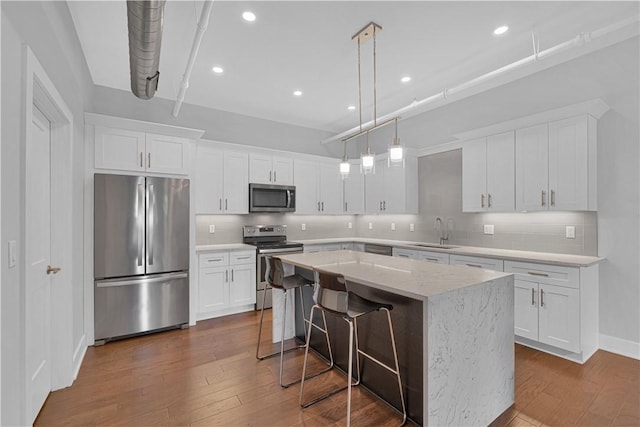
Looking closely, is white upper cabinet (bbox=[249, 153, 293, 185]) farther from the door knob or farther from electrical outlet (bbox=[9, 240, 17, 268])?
electrical outlet (bbox=[9, 240, 17, 268])

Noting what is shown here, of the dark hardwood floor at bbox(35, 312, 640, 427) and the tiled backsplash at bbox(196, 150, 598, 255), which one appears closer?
the dark hardwood floor at bbox(35, 312, 640, 427)

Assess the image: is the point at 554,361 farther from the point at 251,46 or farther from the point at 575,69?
the point at 251,46

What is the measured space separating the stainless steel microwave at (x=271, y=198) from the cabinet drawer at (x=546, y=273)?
317 centimetres

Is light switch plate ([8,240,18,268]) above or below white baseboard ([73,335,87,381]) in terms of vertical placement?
above

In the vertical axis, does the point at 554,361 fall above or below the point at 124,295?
below

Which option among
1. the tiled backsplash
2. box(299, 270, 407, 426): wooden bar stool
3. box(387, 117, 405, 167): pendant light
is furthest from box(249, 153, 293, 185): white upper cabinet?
box(299, 270, 407, 426): wooden bar stool

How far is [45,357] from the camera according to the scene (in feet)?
7.43

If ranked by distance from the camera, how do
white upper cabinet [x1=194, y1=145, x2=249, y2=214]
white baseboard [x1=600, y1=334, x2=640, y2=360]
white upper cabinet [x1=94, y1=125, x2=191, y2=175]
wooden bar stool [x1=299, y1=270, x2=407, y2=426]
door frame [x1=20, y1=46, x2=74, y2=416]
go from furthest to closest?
white upper cabinet [x1=194, y1=145, x2=249, y2=214], white upper cabinet [x1=94, y1=125, x2=191, y2=175], white baseboard [x1=600, y1=334, x2=640, y2=360], door frame [x1=20, y1=46, x2=74, y2=416], wooden bar stool [x1=299, y1=270, x2=407, y2=426]

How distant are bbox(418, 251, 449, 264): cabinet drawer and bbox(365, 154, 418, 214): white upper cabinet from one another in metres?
0.97

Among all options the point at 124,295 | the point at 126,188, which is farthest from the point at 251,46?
the point at 124,295

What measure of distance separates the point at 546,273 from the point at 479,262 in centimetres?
66

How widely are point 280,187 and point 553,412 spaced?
160 inches

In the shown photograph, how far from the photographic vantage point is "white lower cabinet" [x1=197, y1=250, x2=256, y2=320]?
403 centimetres

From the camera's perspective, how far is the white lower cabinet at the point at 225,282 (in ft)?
13.2
